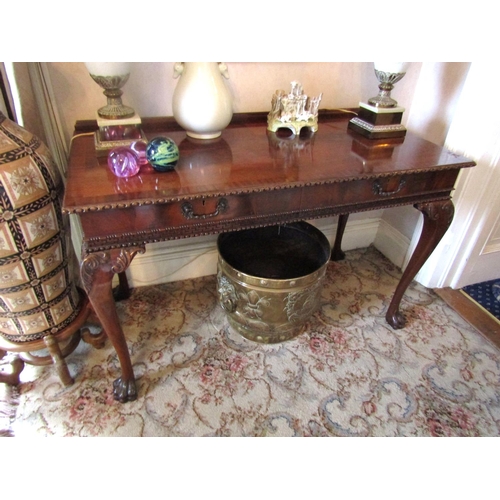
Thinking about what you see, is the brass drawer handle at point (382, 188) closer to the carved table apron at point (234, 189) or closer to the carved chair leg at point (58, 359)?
the carved table apron at point (234, 189)

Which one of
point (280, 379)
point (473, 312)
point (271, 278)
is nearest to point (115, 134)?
point (271, 278)

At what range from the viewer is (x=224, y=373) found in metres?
1.25

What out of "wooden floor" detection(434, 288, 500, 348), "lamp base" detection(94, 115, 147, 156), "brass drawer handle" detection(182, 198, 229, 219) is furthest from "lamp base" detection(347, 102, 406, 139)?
"wooden floor" detection(434, 288, 500, 348)

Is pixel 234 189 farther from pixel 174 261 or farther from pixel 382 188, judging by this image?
pixel 174 261

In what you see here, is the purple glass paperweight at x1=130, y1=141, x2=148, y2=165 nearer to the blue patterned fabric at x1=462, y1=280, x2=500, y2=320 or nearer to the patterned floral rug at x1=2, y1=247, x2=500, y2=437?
the patterned floral rug at x1=2, y1=247, x2=500, y2=437

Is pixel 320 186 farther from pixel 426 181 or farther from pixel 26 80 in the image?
pixel 26 80

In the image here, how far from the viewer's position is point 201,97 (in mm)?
1010

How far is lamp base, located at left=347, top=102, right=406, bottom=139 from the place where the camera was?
115cm

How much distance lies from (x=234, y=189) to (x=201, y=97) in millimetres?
360

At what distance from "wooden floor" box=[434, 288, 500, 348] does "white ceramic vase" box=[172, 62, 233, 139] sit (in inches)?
51.4

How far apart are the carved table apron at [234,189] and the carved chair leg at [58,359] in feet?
0.58

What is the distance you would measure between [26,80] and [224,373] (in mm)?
1109

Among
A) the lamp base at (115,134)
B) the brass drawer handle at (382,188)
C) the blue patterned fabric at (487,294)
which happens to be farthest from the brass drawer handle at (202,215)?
the blue patterned fabric at (487,294)
